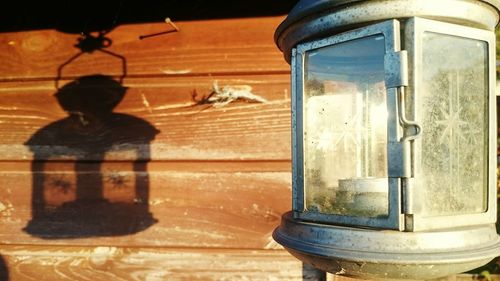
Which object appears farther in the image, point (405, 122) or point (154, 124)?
point (154, 124)

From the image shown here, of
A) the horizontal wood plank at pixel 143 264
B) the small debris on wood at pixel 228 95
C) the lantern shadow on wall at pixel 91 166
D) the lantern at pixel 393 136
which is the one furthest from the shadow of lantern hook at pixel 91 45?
the lantern at pixel 393 136

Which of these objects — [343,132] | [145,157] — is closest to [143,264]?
[145,157]

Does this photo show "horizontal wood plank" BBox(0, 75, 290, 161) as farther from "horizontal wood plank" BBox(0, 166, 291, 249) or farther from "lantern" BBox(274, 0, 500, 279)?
"lantern" BBox(274, 0, 500, 279)

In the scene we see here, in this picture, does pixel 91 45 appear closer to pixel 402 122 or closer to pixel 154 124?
pixel 154 124

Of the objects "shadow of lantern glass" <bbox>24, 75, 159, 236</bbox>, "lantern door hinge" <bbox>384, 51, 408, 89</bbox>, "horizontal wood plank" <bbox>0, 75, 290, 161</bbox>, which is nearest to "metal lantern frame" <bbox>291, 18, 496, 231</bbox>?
"lantern door hinge" <bbox>384, 51, 408, 89</bbox>

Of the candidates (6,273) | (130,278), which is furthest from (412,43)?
(6,273)

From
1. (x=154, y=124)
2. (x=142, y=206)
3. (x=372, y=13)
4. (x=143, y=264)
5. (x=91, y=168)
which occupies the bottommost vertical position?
(x=143, y=264)

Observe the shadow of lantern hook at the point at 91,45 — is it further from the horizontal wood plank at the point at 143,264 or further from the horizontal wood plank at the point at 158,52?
the horizontal wood plank at the point at 143,264
